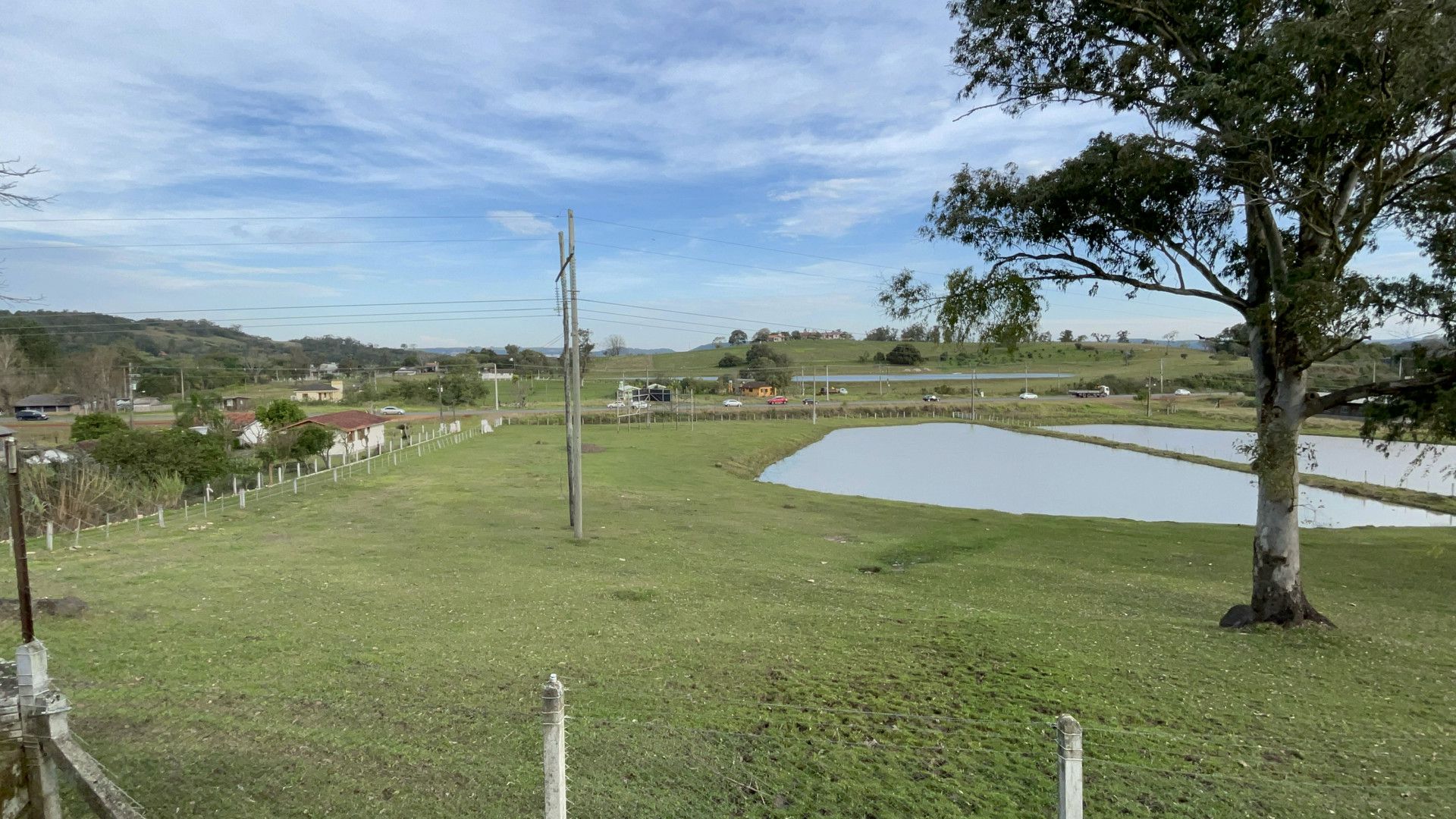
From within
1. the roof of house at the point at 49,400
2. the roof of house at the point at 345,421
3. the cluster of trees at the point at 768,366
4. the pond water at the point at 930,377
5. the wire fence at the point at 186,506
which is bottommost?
the wire fence at the point at 186,506

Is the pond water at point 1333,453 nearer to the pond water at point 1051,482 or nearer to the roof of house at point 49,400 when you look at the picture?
the pond water at point 1051,482

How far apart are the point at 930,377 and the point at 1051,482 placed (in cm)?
10298

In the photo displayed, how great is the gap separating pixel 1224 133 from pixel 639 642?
1040 cm

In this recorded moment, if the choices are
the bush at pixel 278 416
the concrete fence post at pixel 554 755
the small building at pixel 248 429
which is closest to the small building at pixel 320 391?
the small building at pixel 248 429

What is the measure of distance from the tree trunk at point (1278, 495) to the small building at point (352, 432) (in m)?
36.7

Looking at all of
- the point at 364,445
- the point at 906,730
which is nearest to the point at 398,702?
the point at 906,730

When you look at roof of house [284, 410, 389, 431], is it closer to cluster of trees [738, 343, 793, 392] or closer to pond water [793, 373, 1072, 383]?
cluster of trees [738, 343, 793, 392]

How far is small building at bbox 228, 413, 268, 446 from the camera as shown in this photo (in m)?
42.9

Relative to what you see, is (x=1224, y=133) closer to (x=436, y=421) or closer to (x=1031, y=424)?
(x=436, y=421)

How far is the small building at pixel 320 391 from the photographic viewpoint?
89.0m

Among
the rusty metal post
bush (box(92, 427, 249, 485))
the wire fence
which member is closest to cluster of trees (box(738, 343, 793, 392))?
the wire fence

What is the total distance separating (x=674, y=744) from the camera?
22.0 feet

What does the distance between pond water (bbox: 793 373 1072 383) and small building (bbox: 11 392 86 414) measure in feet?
297

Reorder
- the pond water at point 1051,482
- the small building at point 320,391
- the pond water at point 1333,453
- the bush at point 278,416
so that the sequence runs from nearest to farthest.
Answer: the pond water at point 1051,482
the bush at point 278,416
the pond water at point 1333,453
the small building at point 320,391
